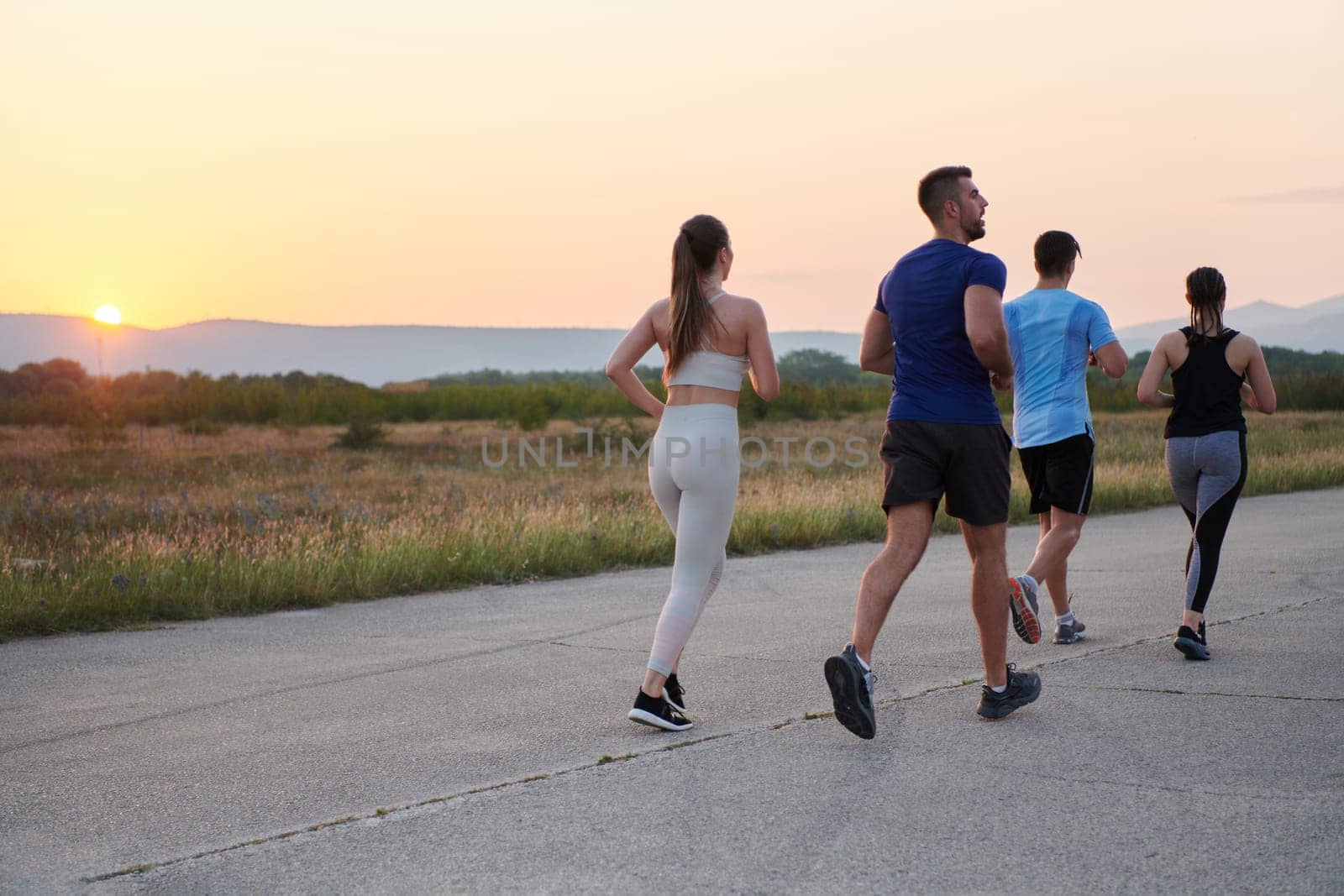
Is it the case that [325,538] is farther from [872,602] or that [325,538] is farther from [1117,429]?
[1117,429]

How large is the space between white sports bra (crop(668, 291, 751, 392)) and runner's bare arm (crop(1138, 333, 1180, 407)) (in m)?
2.70

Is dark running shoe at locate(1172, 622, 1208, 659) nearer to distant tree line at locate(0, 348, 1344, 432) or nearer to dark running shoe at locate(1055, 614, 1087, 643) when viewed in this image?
dark running shoe at locate(1055, 614, 1087, 643)

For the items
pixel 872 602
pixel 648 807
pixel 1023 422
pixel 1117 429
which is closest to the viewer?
pixel 648 807

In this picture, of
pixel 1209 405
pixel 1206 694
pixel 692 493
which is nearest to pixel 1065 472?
pixel 1209 405

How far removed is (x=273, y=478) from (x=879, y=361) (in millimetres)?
24964

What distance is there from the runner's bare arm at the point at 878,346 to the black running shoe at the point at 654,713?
5.16 ft

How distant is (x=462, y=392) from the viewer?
258ft

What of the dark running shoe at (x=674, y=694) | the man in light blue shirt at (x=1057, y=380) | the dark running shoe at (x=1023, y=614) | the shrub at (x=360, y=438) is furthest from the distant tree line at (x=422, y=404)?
the dark running shoe at (x=674, y=694)

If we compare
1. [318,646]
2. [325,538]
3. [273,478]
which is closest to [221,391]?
[273,478]

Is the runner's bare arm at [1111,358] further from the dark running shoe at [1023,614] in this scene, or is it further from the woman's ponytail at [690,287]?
the woman's ponytail at [690,287]

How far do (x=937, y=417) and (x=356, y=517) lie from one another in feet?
36.6

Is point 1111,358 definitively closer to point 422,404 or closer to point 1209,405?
point 1209,405

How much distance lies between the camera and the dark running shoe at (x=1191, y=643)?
6766mm

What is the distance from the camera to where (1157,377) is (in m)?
7.16
